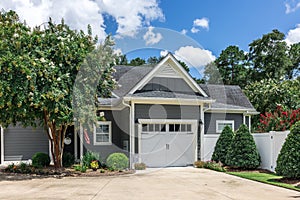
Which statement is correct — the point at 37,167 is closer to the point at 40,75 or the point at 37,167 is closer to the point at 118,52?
the point at 40,75

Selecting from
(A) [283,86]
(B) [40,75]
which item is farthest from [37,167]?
(A) [283,86]

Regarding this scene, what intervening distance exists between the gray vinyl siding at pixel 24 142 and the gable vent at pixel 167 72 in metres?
7.50

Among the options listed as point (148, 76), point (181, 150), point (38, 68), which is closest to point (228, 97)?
point (181, 150)

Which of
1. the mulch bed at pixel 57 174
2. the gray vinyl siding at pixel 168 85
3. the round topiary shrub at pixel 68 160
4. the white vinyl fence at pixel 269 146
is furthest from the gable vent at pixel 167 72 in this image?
the round topiary shrub at pixel 68 160

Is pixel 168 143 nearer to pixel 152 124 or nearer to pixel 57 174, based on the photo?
pixel 152 124

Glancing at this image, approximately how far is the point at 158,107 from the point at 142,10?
4.96m

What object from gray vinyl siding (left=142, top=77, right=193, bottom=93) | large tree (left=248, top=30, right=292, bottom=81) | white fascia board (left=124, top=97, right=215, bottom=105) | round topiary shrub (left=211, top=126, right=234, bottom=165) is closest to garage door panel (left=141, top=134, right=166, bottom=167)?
white fascia board (left=124, top=97, right=215, bottom=105)

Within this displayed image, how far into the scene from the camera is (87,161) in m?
13.0

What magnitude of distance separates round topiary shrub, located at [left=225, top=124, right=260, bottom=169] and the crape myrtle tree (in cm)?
727

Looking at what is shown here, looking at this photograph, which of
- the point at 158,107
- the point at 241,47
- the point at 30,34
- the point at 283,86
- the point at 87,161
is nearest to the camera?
the point at 30,34

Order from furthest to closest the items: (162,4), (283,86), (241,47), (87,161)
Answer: (241,47), (283,86), (162,4), (87,161)

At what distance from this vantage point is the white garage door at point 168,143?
1430cm

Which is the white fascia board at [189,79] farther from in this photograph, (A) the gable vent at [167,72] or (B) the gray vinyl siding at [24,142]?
(B) the gray vinyl siding at [24,142]

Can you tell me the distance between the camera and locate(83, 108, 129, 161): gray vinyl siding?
1483 centimetres
